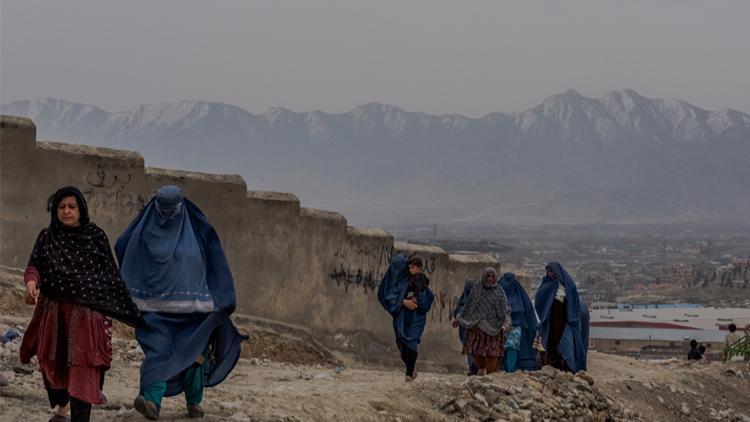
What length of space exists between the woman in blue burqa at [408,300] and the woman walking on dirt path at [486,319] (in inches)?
14.6

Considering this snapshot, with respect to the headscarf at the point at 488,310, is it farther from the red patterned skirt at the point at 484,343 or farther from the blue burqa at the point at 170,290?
the blue burqa at the point at 170,290

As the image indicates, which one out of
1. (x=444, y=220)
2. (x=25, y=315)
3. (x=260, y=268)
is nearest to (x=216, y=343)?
→ (x=25, y=315)

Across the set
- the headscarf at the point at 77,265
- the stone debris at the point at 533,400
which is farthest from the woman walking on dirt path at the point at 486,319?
the headscarf at the point at 77,265

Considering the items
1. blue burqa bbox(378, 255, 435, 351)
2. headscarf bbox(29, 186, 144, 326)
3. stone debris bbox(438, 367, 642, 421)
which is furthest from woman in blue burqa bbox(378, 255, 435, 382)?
headscarf bbox(29, 186, 144, 326)

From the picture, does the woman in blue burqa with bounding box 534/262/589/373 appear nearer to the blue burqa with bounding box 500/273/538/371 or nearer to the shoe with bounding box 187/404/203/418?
the blue burqa with bounding box 500/273/538/371

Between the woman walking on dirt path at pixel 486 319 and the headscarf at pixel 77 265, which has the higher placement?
the headscarf at pixel 77 265

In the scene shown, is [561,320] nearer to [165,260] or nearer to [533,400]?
[533,400]

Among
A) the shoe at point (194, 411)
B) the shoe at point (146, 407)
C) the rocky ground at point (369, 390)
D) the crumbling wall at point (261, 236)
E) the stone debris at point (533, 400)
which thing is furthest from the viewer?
the crumbling wall at point (261, 236)

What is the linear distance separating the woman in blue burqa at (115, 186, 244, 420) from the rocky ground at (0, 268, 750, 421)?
0.27 m

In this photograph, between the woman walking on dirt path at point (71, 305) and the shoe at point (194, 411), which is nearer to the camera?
the woman walking on dirt path at point (71, 305)

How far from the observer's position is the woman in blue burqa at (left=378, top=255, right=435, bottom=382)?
29.8 ft

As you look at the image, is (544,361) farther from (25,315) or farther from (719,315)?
(719,315)

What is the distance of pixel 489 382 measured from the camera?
834 centimetres

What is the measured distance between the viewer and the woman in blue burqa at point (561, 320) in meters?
9.33
